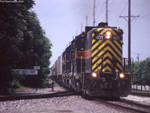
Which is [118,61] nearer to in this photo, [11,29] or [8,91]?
[11,29]

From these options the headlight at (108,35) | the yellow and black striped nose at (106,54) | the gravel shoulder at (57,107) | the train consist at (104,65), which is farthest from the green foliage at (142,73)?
the gravel shoulder at (57,107)

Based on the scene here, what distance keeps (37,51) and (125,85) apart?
27.8 meters

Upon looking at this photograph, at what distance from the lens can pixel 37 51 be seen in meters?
39.3

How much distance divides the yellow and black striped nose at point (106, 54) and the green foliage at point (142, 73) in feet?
272

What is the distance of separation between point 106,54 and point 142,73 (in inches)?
3833

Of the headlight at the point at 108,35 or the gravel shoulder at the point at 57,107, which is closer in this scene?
the gravel shoulder at the point at 57,107

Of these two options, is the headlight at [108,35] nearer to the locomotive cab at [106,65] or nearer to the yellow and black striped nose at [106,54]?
the locomotive cab at [106,65]

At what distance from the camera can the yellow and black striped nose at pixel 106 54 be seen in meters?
14.0

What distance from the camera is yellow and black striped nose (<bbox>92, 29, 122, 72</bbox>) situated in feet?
46.1

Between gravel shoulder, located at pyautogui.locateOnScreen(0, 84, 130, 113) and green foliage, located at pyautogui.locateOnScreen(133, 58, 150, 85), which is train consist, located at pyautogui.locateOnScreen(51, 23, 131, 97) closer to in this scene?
gravel shoulder, located at pyautogui.locateOnScreen(0, 84, 130, 113)

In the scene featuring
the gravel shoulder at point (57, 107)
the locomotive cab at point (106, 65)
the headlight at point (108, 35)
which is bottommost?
the gravel shoulder at point (57, 107)

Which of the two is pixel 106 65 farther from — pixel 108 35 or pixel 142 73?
pixel 142 73

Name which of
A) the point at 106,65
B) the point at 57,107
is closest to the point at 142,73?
the point at 106,65

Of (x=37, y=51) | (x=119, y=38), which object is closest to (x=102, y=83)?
(x=119, y=38)
